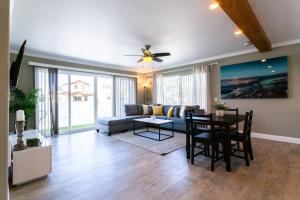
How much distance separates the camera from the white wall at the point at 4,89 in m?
0.90

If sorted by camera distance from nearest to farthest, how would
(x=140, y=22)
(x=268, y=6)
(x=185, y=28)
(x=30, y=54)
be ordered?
(x=268, y=6) → (x=140, y=22) → (x=185, y=28) → (x=30, y=54)

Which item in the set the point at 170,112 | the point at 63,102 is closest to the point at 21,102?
the point at 63,102

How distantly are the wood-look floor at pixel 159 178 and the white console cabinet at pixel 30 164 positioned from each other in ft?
0.36

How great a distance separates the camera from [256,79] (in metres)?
4.46

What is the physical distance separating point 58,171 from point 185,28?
344cm

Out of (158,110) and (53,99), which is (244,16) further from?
(53,99)

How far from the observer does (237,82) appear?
4.84m

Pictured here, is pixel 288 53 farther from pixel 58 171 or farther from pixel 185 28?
pixel 58 171

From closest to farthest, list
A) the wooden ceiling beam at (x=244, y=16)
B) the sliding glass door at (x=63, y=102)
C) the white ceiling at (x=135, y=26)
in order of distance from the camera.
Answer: the wooden ceiling beam at (x=244, y=16), the white ceiling at (x=135, y=26), the sliding glass door at (x=63, y=102)

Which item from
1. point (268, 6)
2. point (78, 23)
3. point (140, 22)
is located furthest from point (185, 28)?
point (78, 23)

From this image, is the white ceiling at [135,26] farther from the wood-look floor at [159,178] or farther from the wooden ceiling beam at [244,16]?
the wood-look floor at [159,178]

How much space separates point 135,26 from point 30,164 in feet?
9.33

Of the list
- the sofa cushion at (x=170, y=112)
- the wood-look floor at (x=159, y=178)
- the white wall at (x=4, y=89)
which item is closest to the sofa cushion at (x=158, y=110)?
the sofa cushion at (x=170, y=112)

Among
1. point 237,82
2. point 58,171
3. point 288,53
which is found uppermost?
point 288,53
